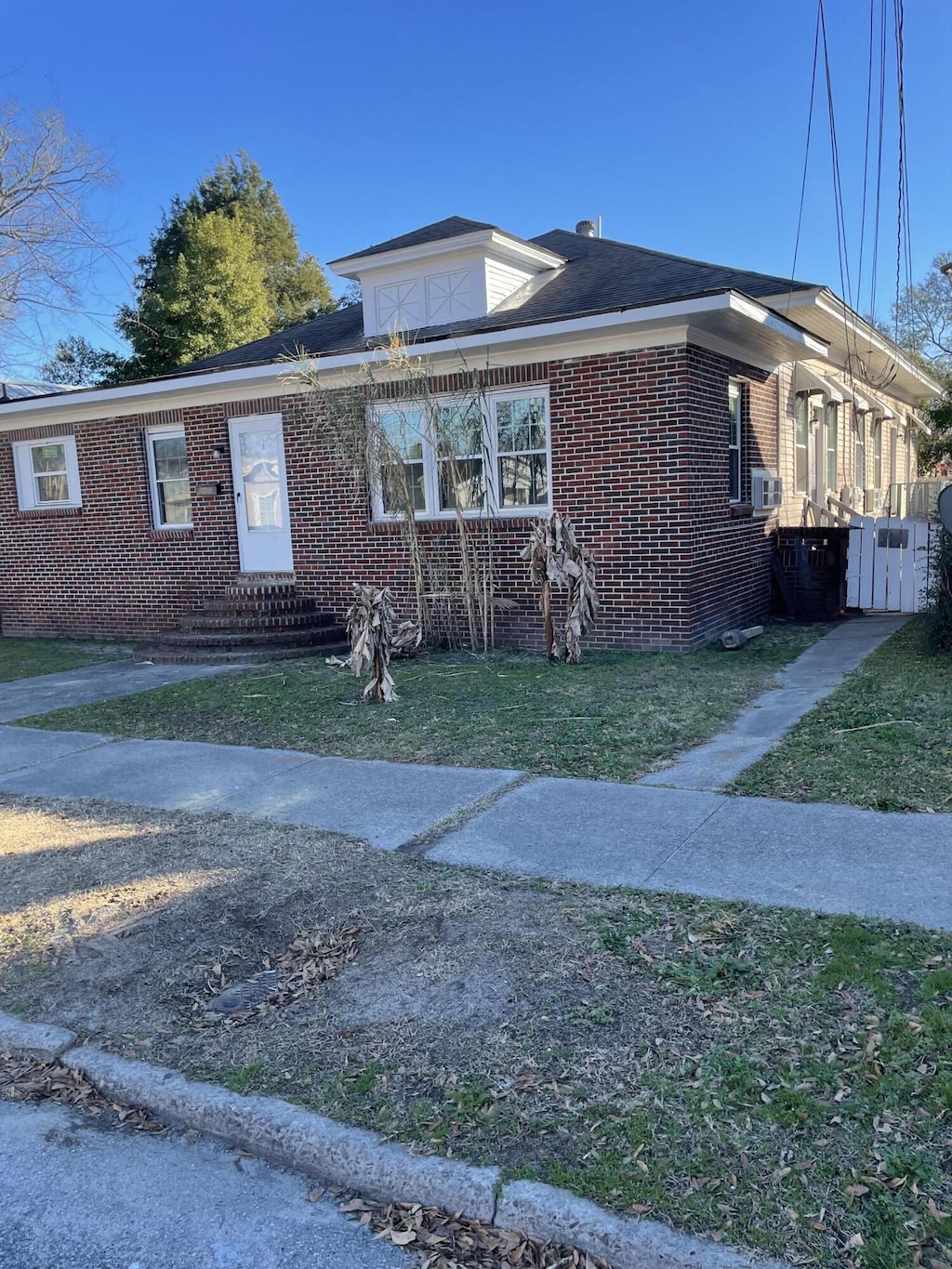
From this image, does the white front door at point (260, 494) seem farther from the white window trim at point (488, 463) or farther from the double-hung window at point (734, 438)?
the double-hung window at point (734, 438)

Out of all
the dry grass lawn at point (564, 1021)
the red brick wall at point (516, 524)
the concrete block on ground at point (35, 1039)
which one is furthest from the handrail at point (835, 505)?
the concrete block on ground at point (35, 1039)

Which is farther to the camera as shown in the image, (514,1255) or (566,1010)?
(566,1010)

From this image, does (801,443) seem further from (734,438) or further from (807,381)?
(734,438)

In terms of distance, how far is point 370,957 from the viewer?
3615 millimetres

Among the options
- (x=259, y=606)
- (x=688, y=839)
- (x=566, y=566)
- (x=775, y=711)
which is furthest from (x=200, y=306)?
(x=688, y=839)

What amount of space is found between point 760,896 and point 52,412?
1307 centimetres

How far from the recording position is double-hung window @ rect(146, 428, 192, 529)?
13.1 m

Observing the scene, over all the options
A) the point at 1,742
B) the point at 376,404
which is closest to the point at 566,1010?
the point at 1,742

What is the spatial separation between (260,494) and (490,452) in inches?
140

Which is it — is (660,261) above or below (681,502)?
above

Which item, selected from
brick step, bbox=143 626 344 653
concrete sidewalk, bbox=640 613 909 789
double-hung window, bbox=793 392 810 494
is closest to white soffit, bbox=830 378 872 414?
double-hung window, bbox=793 392 810 494

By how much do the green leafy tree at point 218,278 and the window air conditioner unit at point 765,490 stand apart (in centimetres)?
2014

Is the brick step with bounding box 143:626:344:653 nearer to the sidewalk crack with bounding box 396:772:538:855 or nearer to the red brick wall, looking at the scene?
the red brick wall

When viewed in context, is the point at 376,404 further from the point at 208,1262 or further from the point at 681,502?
the point at 208,1262
